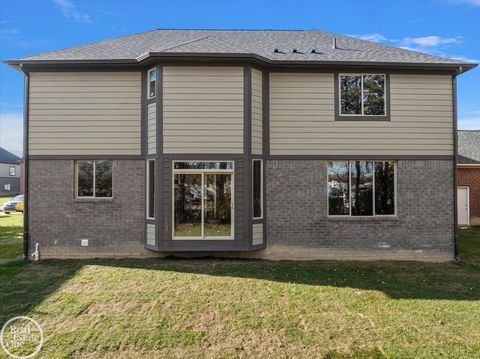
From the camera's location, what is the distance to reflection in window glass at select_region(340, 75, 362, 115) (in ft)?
31.3

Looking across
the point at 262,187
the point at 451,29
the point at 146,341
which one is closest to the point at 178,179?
the point at 262,187

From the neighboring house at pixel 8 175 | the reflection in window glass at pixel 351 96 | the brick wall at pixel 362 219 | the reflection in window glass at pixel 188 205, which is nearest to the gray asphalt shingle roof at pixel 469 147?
the brick wall at pixel 362 219

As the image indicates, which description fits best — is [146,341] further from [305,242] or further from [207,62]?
[207,62]

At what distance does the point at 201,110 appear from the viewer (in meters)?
8.90

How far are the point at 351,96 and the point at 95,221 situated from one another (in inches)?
316

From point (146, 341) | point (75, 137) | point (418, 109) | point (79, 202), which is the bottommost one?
point (146, 341)

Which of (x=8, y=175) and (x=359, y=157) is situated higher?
(x=8, y=175)

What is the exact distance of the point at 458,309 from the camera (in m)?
5.85

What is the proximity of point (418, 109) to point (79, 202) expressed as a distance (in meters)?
9.91

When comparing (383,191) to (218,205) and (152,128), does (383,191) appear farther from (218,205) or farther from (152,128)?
Answer: (152,128)

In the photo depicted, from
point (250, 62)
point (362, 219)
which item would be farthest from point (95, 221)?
point (362, 219)

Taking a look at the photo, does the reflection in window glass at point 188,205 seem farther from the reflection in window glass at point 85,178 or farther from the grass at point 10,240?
the grass at point 10,240

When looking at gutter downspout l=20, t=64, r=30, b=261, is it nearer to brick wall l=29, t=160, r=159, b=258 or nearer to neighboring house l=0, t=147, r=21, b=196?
brick wall l=29, t=160, r=159, b=258

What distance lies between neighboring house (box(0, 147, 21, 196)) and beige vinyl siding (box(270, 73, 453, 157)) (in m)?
51.2
